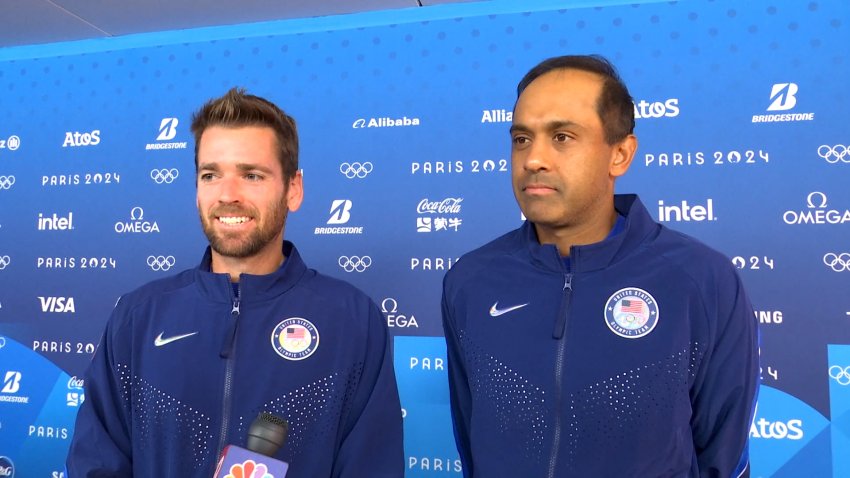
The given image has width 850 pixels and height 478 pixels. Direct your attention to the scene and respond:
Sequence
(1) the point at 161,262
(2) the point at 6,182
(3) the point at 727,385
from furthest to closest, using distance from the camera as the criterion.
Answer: (2) the point at 6,182
(1) the point at 161,262
(3) the point at 727,385

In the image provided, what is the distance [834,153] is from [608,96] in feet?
4.78

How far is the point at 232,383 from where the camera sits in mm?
1290

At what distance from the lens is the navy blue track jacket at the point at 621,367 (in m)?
1.15

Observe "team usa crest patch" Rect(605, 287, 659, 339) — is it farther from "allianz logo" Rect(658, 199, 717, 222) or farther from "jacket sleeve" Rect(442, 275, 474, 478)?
"allianz logo" Rect(658, 199, 717, 222)

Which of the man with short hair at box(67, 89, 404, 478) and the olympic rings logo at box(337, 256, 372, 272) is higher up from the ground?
the olympic rings logo at box(337, 256, 372, 272)

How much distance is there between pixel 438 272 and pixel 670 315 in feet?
4.80

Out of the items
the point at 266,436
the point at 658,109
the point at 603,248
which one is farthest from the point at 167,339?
the point at 658,109

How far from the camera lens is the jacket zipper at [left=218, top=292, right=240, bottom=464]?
126cm

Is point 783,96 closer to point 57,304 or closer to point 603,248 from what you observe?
point 603,248

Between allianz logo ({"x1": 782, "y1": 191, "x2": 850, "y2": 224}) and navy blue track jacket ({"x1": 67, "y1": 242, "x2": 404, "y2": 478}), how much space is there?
166 cm

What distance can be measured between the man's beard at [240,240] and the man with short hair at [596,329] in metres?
0.45

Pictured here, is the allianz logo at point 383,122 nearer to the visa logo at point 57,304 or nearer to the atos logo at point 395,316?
the atos logo at point 395,316

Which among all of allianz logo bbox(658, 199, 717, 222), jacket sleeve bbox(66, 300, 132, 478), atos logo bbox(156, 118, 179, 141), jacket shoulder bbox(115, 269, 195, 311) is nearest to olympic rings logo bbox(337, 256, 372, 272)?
atos logo bbox(156, 118, 179, 141)

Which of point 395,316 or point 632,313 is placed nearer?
point 632,313
